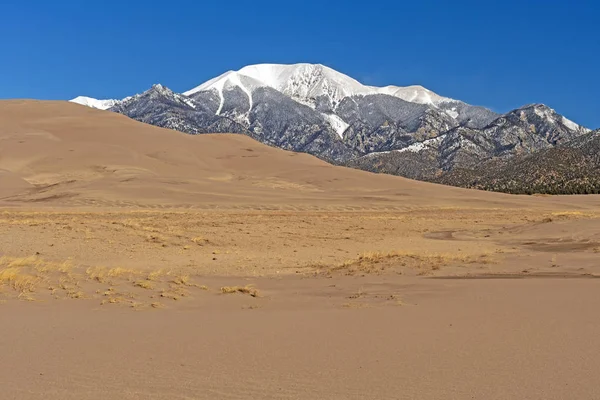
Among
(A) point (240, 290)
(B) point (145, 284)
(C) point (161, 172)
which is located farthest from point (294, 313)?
(C) point (161, 172)

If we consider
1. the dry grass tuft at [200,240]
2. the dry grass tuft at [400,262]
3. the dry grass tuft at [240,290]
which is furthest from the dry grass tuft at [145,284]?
the dry grass tuft at [200,240]

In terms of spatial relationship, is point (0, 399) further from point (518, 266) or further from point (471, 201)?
point (471, 201)

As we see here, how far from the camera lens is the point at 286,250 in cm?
2261

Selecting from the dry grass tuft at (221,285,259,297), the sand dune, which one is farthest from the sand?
the sand dune

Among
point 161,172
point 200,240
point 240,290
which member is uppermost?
point 161,172

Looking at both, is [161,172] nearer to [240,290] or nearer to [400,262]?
[400,262]

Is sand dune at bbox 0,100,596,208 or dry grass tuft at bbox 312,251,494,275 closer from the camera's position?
dry grass tuft at bbox 312,251,494,275

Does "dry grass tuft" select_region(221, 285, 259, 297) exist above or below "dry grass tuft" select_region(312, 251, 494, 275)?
below

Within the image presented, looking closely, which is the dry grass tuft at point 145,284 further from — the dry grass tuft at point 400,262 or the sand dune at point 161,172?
the sand dune at point 161,172

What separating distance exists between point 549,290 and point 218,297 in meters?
6.20

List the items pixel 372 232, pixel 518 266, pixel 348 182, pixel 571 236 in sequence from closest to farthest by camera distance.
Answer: pixel 518 266, pixel 571 236, pixel 372 232, pixel 348 182

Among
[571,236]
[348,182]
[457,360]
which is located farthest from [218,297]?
[348,182]

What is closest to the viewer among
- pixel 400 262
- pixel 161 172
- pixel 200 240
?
pixel 400 262

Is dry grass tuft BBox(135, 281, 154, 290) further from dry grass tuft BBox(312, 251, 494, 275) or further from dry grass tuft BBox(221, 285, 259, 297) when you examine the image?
dry grass tuft BBox(312, 251, 494, 275)
